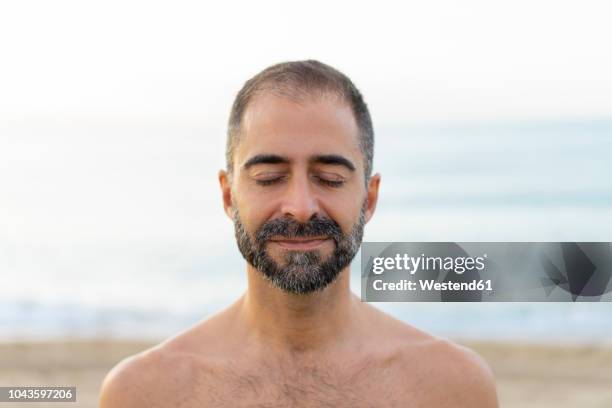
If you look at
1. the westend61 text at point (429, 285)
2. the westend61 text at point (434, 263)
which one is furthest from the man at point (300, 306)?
the westend61 text at point (434, 263)

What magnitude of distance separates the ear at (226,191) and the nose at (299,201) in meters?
0.42

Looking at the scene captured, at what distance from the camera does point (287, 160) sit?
3.69m

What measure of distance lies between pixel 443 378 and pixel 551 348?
11.8 metres

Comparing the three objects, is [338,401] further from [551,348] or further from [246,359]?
[551,348]

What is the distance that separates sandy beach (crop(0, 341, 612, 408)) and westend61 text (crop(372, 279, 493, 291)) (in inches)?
183

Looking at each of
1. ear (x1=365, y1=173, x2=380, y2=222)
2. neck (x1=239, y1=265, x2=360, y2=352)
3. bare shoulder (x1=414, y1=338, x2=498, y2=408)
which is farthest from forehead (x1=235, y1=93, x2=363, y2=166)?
bare shoulder (x1=414, y1=338, x2=498, y2=408)

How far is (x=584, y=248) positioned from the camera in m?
9.20

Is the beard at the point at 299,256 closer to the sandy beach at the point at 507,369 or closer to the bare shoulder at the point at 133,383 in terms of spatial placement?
the bare shoulder at the point at 133,383

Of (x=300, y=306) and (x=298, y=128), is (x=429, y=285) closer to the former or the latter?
(x=300, y=306)

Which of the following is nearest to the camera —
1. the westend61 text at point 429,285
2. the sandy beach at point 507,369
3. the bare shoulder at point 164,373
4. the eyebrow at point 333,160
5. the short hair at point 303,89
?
the eyebrow at point 333,160

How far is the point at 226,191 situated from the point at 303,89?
61 centimetres

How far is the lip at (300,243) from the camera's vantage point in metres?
3.66

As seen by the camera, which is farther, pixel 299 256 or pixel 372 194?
pixel 372 194

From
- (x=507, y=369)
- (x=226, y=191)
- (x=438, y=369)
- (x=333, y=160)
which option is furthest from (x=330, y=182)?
(x=507, y=369)
